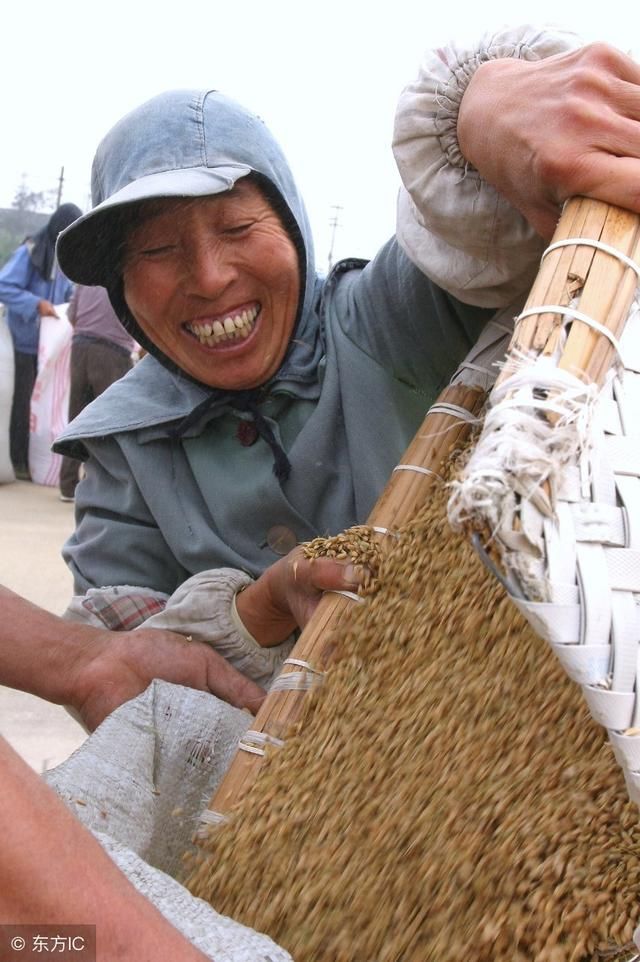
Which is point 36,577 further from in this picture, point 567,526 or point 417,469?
point 567,526

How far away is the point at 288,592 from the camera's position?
1282 millimetres

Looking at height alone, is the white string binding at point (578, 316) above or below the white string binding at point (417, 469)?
above

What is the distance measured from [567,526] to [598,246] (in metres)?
0.26

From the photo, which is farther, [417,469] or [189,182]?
[189,182]

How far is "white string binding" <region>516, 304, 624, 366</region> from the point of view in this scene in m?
0.74

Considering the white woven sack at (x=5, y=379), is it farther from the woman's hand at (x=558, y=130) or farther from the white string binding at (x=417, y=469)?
the woman's hand at (x=558, y=130)

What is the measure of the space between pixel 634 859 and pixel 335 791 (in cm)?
33

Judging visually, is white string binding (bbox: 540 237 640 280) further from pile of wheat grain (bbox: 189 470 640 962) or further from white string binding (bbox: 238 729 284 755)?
white string binding (bbox: 238 729 284 755)

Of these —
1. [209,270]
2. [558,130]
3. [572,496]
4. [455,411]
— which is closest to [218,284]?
[209,270]

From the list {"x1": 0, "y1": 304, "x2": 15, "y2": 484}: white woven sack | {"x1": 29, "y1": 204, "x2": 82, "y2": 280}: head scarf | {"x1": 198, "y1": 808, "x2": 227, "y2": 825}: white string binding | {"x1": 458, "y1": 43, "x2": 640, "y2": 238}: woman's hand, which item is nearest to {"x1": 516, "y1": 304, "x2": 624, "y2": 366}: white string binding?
{"x1": 458, "y1": 43, "x2": 640, "y2": 238}: woman's hand

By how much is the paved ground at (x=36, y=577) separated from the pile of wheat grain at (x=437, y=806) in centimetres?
119

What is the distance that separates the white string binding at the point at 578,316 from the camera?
741 mm

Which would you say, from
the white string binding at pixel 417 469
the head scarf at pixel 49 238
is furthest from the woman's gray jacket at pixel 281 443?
the head scarf at pixel 49 238

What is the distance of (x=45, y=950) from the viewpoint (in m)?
0.61
